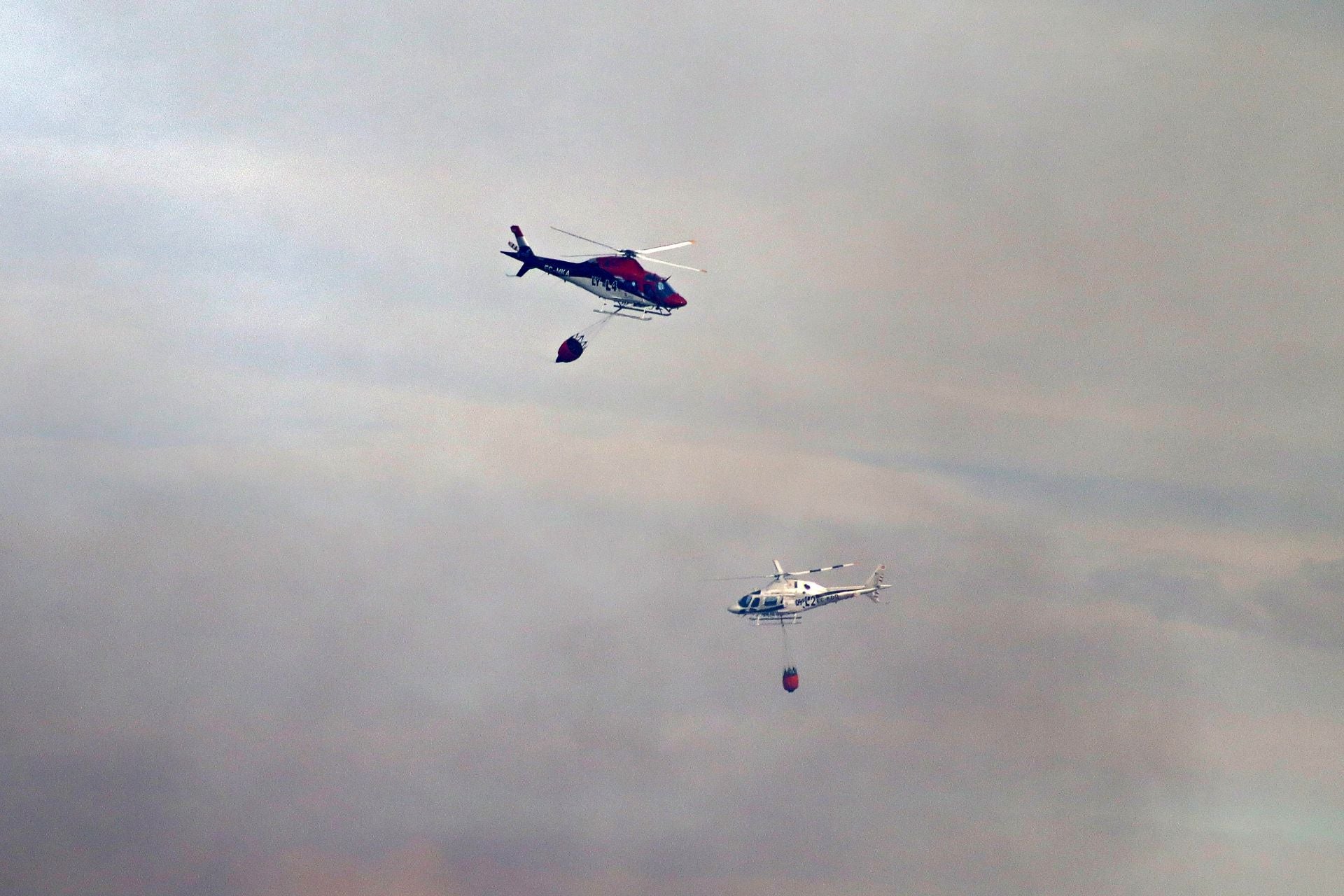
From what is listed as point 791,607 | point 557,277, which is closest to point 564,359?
point 557,277

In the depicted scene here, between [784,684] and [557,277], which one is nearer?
[557,277]

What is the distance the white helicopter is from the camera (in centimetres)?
9350

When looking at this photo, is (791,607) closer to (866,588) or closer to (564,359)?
(866,588)

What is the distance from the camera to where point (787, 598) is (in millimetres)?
93812

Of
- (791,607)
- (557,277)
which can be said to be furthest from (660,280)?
(791,607)

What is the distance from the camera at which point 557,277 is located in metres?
78.9

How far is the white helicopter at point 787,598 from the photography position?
9350 centimetres

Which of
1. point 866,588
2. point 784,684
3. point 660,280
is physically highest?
point 660,280

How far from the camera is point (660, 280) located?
255 ft

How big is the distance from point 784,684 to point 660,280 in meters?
30.5

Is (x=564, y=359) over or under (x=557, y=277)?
under

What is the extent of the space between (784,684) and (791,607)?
5.09 m

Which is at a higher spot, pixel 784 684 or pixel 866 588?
pixel 866 588

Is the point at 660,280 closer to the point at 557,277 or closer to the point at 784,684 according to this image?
the point at 557,277
